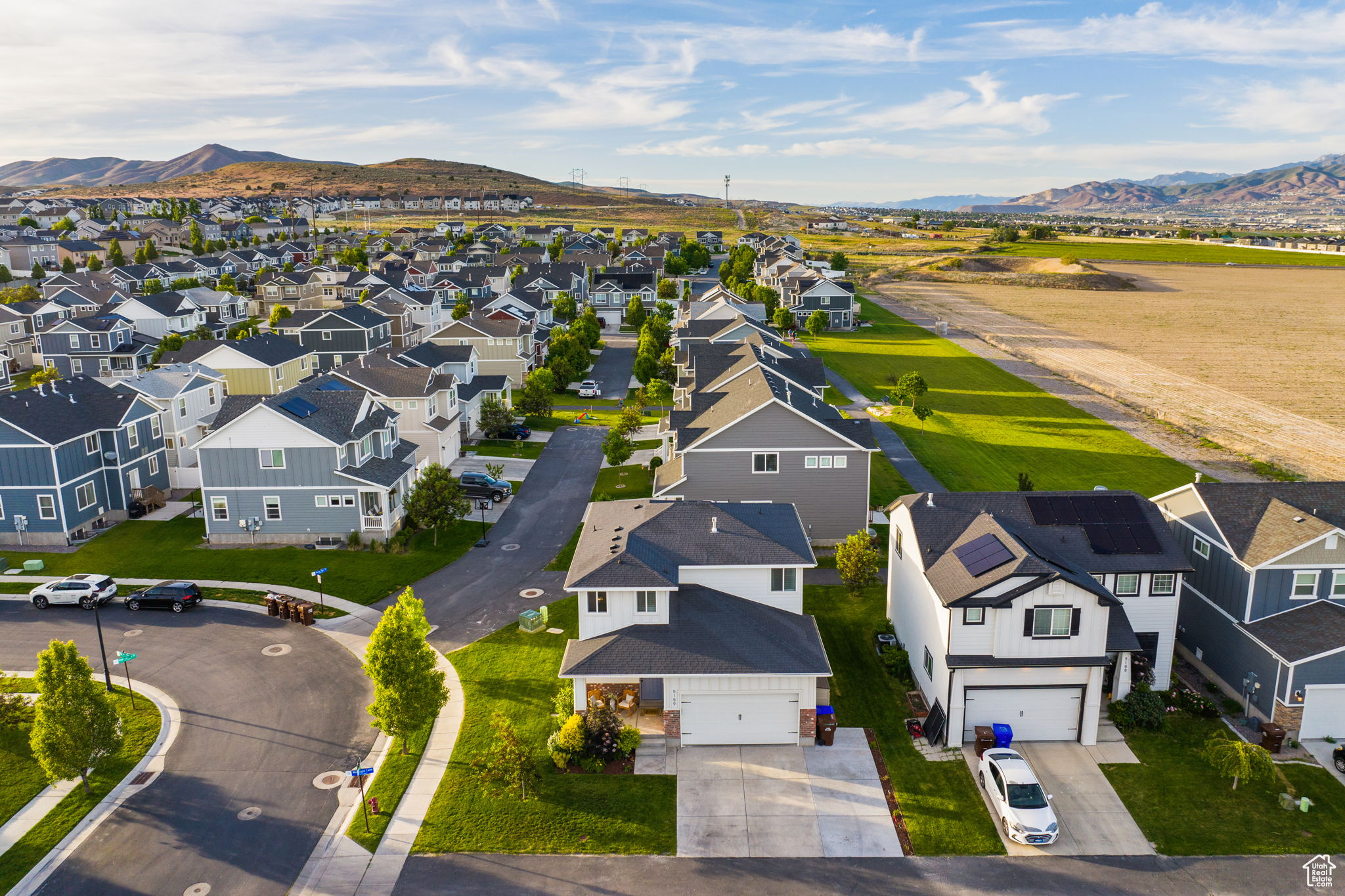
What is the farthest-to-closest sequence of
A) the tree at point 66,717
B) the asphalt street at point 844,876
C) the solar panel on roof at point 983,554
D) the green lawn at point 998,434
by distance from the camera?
the green lawn at point 998,434 → the solar panel on roof at point 983,554 → the tree at point 66,717 → the asphalt street at point 844,876

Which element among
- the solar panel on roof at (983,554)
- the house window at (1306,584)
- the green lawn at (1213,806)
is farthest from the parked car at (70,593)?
the house window at (1306,584)

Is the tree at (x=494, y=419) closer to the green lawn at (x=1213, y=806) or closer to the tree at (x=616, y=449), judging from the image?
the tree at (x=616, y=449)

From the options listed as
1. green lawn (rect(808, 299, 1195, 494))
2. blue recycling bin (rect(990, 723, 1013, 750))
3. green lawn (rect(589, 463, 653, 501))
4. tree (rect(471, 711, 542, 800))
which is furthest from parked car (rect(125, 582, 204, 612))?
green lawn (rect(808, 299, 1195, 494))

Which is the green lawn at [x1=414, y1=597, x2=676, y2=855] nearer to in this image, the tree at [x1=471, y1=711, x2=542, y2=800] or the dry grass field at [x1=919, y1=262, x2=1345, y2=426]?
the tree at [x1=471, y1=711, x2=542, y2=800]

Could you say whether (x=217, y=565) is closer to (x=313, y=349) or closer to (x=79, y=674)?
(x=79, y=674)

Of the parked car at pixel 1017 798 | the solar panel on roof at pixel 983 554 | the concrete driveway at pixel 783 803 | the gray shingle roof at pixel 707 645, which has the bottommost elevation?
the concrete driveway at pixel 783 803

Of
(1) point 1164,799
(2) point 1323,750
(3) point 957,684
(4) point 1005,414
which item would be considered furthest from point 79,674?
(4) point 1005,414

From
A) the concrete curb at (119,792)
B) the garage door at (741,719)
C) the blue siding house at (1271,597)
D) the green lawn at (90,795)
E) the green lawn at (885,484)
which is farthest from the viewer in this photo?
the green lawn at (885,484)

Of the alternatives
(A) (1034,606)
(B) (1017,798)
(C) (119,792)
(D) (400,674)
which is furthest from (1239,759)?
(C) (119,792)
